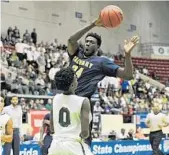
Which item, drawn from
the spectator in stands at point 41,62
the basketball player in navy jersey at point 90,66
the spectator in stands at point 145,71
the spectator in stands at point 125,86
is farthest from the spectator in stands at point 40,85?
the basketball player in navy jersey at point 90,66

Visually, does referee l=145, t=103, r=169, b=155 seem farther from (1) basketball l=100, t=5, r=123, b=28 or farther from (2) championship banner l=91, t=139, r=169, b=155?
(1) basketball l=100, t=5, r=123, b=28

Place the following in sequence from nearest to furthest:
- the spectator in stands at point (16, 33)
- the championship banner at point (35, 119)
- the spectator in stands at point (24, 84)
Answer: the championship banner at point (35, 119) < the spectator in stands at point (24, 84) < the spectator in stands at point (16, 33)

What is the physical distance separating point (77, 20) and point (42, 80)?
9.29 meters

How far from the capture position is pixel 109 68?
514 centimetres

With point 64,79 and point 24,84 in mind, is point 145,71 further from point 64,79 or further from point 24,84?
point 64,79

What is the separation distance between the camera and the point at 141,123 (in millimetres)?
18219

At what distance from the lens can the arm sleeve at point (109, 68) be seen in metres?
5.08

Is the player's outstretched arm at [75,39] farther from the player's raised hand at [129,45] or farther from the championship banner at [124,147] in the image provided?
the championship banner at [124,147]

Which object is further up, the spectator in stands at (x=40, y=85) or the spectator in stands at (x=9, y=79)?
the spectator in stands at (x=9, y=79)

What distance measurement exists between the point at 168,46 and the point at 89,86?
1023 inches

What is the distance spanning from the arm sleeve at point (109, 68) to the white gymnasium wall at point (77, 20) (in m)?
18.0

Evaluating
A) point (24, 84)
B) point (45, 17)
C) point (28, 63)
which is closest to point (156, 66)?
point (45, 17)

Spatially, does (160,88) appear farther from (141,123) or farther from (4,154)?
(4,154)

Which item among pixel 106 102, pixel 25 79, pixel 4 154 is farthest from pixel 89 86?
pixel 106 102
